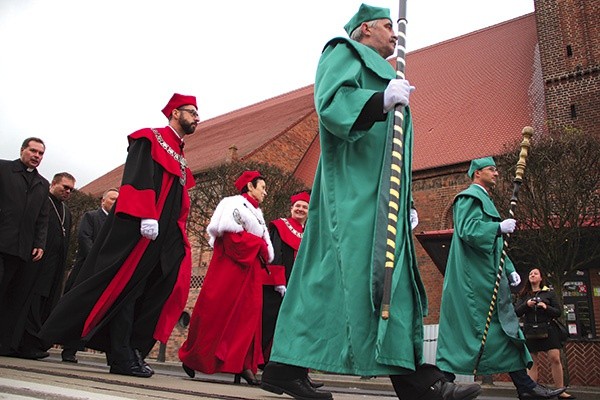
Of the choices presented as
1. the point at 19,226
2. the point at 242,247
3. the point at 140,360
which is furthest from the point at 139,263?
→ the point at 19,226

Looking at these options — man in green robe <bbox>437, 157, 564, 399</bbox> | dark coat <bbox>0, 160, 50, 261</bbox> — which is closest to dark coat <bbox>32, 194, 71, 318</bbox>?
A: dark coat <bbox>0, 160, 50, 261</bbox>

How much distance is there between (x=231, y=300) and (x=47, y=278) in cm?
243

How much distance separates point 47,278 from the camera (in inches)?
265

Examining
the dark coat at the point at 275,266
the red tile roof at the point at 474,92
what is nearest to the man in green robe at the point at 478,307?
the dark coat at the point at 275,266

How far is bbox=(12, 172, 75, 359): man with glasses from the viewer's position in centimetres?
612

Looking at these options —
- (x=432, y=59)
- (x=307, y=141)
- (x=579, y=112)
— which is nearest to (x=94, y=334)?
(x=579, y=112)

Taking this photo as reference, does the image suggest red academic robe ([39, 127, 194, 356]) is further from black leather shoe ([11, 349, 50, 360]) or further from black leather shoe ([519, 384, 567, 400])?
black leather shoe ([519, 384, 567, 400])

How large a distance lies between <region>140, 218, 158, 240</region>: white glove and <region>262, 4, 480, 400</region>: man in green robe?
5.98ft

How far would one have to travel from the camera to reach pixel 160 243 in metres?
4.68

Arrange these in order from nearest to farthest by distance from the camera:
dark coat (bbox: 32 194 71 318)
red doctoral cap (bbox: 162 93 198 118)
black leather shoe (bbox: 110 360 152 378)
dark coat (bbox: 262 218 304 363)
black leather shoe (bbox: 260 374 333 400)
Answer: black leather shoe (bbox: 260 374 333 400) → black leather shoe (bbox: 110 360 152 378) → red doctoral cap (bbox: 162 93 198 118) → dark coat (bbox: 262 218 304 363) → dark coat (bbox: 32 194 71 318)

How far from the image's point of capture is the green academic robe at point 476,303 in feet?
16.6

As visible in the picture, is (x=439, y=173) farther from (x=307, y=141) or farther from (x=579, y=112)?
(x=307, y=141)

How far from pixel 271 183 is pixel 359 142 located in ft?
55.7

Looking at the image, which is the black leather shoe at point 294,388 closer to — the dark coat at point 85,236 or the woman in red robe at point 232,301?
the woman in red robe at point 232,301
